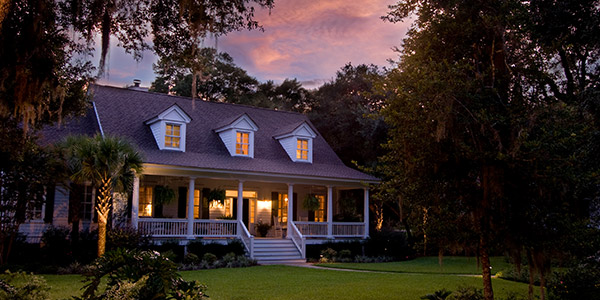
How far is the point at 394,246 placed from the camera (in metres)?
23.5

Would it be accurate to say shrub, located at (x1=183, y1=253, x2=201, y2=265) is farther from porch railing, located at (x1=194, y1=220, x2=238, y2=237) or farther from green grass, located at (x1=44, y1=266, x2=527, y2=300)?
green grass, located at (x1=44, y1=266, x2=527, y2=300)

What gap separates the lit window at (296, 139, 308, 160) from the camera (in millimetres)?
24516

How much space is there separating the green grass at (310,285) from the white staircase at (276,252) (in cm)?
347

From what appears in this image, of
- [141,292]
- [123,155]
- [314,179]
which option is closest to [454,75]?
[141,292]

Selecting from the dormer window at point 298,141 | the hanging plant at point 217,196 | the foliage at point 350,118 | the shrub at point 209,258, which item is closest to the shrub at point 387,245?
the dormer window at point 298,141

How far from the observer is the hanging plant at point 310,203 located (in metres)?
24.2

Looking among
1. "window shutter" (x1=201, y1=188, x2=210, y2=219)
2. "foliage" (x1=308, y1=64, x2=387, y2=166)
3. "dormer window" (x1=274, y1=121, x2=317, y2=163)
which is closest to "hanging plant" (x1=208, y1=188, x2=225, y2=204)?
"window shutter" (x1=201, y1=188, x2=210, y2=219)

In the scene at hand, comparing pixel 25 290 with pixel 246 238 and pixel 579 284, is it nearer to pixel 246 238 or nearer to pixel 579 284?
pixel 579 284

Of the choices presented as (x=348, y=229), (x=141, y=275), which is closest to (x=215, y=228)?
(x=348, y=229)

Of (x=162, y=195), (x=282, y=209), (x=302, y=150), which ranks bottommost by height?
(x=282, y=209)

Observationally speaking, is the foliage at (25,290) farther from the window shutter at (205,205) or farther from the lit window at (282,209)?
the lit window at (282,209)

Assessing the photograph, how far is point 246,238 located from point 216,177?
8.79 ft

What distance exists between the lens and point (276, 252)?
20.7 m

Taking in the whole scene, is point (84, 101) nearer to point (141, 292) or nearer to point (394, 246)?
point (141, 292)
